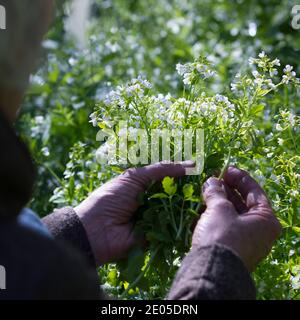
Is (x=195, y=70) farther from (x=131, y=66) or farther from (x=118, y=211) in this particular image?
(x=131, y=66)

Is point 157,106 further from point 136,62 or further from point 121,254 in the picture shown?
point 136,62

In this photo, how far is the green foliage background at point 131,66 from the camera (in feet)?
7.37

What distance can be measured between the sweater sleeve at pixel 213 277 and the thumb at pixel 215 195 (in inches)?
5.4

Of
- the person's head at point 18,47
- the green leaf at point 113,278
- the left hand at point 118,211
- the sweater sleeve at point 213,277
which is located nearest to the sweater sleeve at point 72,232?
the left hand at point 118,211

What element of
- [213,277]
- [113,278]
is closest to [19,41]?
[213,277]

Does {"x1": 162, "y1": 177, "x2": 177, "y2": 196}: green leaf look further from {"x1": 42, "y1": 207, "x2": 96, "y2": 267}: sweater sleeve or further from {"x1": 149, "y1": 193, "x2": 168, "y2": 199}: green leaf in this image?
{"x1": 42, "y1": 207, "x2": 96, "y2": 267}: sweater sleeve

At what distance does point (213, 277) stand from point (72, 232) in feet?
1.45

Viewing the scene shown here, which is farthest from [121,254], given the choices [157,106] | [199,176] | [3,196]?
[3,196]

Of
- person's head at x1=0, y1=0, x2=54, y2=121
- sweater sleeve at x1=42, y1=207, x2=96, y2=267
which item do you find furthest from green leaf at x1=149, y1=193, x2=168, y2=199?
person's head at x1=0, y1=0, x2=54, y2=121

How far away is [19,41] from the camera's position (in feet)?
3.83

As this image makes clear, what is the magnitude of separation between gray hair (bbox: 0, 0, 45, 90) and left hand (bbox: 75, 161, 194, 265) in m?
0.56

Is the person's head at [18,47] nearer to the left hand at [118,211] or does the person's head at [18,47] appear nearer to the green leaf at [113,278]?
the left hand at [118,211]

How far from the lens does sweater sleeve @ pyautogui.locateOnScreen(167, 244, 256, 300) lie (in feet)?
4.52

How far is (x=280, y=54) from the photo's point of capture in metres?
3.28
